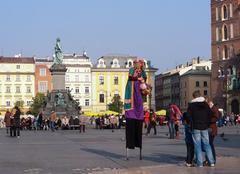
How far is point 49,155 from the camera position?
1491 centimetres

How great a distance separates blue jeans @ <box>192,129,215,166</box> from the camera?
1199cm

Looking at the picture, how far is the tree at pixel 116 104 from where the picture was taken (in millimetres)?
119562

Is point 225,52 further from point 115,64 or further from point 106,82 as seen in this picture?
point 106,82

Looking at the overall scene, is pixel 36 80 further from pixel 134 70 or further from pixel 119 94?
pixel 134 70

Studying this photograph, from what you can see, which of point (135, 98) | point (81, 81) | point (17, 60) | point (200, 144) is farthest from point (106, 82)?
point (200, 144)

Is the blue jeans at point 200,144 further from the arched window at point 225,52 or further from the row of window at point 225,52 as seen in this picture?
the arched window at point 225,52

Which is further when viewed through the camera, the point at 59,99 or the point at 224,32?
the point at 224,32

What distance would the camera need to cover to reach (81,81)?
129 meters

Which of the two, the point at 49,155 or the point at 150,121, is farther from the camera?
the point at 150,121

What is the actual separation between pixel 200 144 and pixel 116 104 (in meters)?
109

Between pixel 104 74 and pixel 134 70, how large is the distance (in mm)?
116230

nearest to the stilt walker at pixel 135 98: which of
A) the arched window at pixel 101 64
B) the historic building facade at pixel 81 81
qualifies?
the historic building facade at pixel 81 81

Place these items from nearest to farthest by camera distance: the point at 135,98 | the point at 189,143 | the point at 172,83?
the point at 189,143
the point at 135,98
the point at 172,83

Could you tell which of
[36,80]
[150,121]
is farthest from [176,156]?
[36,80]
